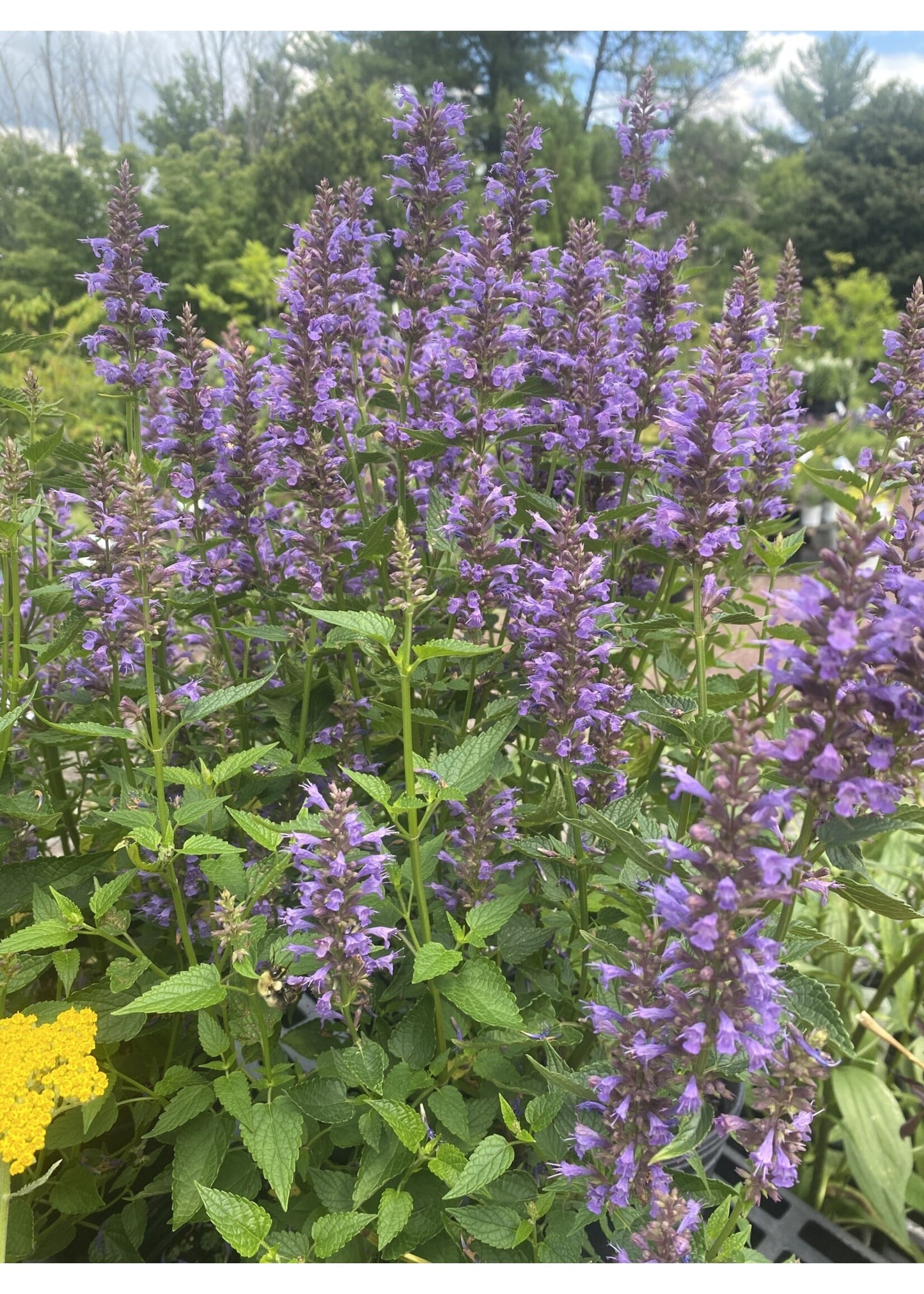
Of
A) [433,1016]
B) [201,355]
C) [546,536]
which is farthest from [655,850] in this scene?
[201,355]

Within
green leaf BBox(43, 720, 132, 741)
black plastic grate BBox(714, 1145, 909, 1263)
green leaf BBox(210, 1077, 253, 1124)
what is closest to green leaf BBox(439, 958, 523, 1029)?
green leaf BBox(210, 1077, 253, 1124)

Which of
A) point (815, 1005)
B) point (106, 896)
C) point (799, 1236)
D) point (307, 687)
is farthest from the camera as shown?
point (799, 1236)

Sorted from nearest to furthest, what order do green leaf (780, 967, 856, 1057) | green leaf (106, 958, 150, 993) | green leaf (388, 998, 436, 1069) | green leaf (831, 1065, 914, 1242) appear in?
green leaf (780, 967, 856, 1057)
green leaf (106, 958, 150, 993)
green leaf (388, 998, 436, 1069)
green leaf (831, 1065, 914, 1242)

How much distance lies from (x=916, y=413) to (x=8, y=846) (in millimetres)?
2323

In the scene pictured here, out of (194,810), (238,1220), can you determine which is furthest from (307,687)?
(238,1220)

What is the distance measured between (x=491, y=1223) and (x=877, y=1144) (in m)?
1.55

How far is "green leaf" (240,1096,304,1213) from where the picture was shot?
1363 mm

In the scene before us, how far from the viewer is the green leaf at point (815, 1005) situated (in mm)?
1182

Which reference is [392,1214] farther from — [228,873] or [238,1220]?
[228,873]

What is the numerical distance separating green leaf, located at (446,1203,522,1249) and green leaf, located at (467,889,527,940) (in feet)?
1.38

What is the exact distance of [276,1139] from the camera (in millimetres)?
1422

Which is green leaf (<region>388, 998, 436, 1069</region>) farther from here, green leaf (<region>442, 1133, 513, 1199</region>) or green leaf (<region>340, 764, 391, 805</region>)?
green leaf (<region>340, 764, 391, 805</region>)

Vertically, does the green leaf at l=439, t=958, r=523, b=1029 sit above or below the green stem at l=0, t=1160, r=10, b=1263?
above

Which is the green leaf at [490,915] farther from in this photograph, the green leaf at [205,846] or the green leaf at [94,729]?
the green leaf at [94,729]
